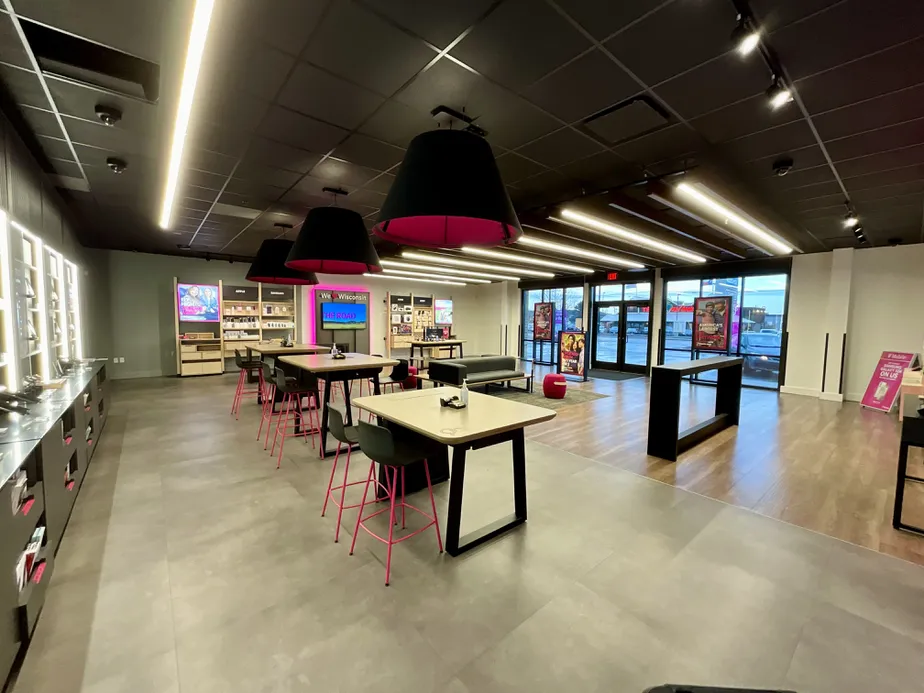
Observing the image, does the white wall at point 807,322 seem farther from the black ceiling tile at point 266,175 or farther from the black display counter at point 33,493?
the black display counter at point 33,493

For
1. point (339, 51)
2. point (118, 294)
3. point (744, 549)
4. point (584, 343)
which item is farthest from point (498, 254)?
point (118, 294)

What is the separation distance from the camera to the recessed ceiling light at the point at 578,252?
6988 mm

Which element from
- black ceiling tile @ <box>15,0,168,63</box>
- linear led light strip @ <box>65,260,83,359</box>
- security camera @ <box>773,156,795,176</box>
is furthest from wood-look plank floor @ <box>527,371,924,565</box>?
linear led light strip @ <box>65,260,83,359</box>

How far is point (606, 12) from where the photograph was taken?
2020mm

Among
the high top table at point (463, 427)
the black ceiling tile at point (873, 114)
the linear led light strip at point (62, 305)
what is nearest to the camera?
the high top table at point (463, 427)

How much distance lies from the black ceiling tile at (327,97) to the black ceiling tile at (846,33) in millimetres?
2637

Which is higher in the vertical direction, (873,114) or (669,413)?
(873,114)

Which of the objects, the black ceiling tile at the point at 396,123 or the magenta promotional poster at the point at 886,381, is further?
the magenta promotional poster at the point at 886,381

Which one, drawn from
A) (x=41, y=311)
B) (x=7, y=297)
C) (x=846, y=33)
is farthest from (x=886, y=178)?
(x=41, y=311)

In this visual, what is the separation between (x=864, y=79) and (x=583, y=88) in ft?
5.92

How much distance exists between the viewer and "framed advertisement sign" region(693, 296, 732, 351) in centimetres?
943

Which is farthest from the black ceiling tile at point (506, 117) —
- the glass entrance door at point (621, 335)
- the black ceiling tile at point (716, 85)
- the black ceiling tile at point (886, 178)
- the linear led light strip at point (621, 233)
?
the glass entrance door at point (621, 335)

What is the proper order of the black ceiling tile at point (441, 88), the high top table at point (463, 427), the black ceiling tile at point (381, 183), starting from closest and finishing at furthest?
the high top table at point (463, 427)
the black ceiling tile at point (441, 88)
the black ceiling tile at point (381, 183)

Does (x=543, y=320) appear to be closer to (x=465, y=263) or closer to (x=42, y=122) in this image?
(x=465, y=263)
